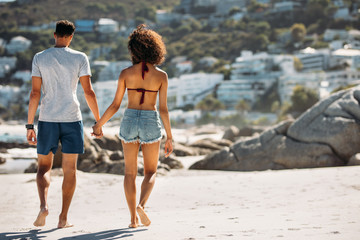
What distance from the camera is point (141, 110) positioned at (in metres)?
3.33

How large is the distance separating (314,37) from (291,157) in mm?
92669

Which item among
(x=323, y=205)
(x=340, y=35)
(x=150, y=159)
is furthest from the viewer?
(x=340, y=35)

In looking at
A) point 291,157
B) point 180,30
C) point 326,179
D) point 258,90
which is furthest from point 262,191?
point 180,30

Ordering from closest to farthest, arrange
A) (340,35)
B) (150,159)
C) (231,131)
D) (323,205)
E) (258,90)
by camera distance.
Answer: (150,159) → (323,205) → (231,131) → (258,90) → (340,35)

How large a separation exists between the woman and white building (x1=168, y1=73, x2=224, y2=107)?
73.4 meters

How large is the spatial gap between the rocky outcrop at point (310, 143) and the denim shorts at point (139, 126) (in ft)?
17.8

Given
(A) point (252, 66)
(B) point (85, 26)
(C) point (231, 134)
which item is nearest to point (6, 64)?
(B) point (85, 26)

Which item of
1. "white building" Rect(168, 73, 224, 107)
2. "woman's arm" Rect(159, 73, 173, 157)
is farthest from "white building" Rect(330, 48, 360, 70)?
"woman's arm" Rect(159, 73, 173, 157)

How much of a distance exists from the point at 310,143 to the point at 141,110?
6.05 m

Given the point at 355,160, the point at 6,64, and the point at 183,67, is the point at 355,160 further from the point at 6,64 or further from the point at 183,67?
the point at 6,64

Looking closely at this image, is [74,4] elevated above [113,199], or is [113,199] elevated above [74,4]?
[74,4]

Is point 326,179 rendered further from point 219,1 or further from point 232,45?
point 219,1

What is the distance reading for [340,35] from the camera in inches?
3777

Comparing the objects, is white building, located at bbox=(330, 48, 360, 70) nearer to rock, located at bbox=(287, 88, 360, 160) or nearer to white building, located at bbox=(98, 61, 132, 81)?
white building, located at bbox=(98, 61, 132, 81)
